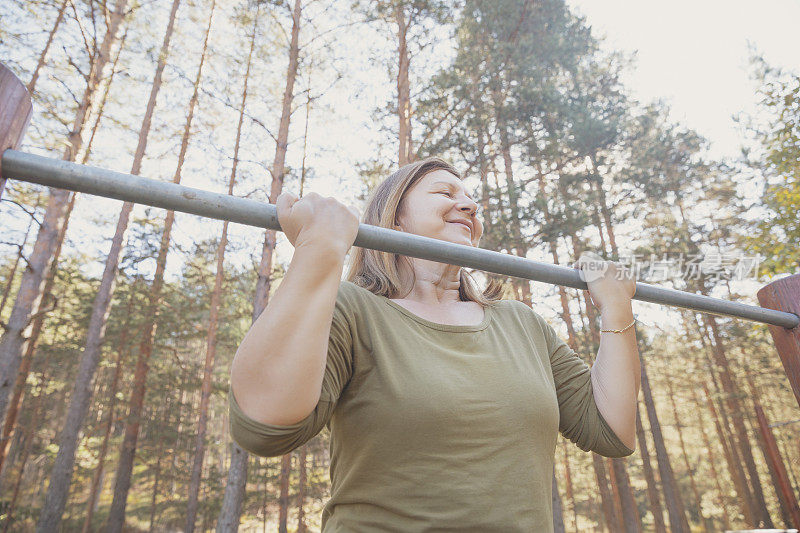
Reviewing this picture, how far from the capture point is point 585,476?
24.8 metres

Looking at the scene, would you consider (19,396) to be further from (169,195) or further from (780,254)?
(780,254)

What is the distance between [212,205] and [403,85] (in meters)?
10.2

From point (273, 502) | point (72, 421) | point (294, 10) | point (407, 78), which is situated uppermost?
point (294, 10)

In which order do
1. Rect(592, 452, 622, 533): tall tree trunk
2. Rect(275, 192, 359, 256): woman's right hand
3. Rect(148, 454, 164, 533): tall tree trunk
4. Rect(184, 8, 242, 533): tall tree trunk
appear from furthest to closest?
Rect(148, 454, 164, 533): tall tree trunk
Rect(592, 452, 622, 533): tall tree trunk
Rect(184, 8, 242, 533): tall tree trunk
Rect(275, 192, 359, 256): woman's right hand

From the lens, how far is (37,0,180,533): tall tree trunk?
8453 millimetres

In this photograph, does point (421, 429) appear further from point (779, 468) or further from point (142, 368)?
point (142, 368)

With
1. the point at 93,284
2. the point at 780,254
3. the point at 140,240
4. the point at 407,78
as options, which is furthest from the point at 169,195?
the point at 93,284

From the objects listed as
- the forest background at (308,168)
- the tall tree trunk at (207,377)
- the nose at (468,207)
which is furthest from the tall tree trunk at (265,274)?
the nose at (468,207)

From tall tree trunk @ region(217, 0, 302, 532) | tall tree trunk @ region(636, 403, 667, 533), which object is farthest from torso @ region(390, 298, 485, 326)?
tall tree trunk @ region(636, 403, 667, 533)

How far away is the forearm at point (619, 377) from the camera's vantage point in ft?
4.02

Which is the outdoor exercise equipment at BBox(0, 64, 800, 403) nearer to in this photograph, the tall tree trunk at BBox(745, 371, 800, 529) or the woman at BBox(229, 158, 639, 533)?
the woman at BBox(229, 158, 639, 533)

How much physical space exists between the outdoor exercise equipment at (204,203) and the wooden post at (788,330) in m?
0.24

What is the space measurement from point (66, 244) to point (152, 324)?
3.15m

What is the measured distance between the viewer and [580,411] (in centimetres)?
125
